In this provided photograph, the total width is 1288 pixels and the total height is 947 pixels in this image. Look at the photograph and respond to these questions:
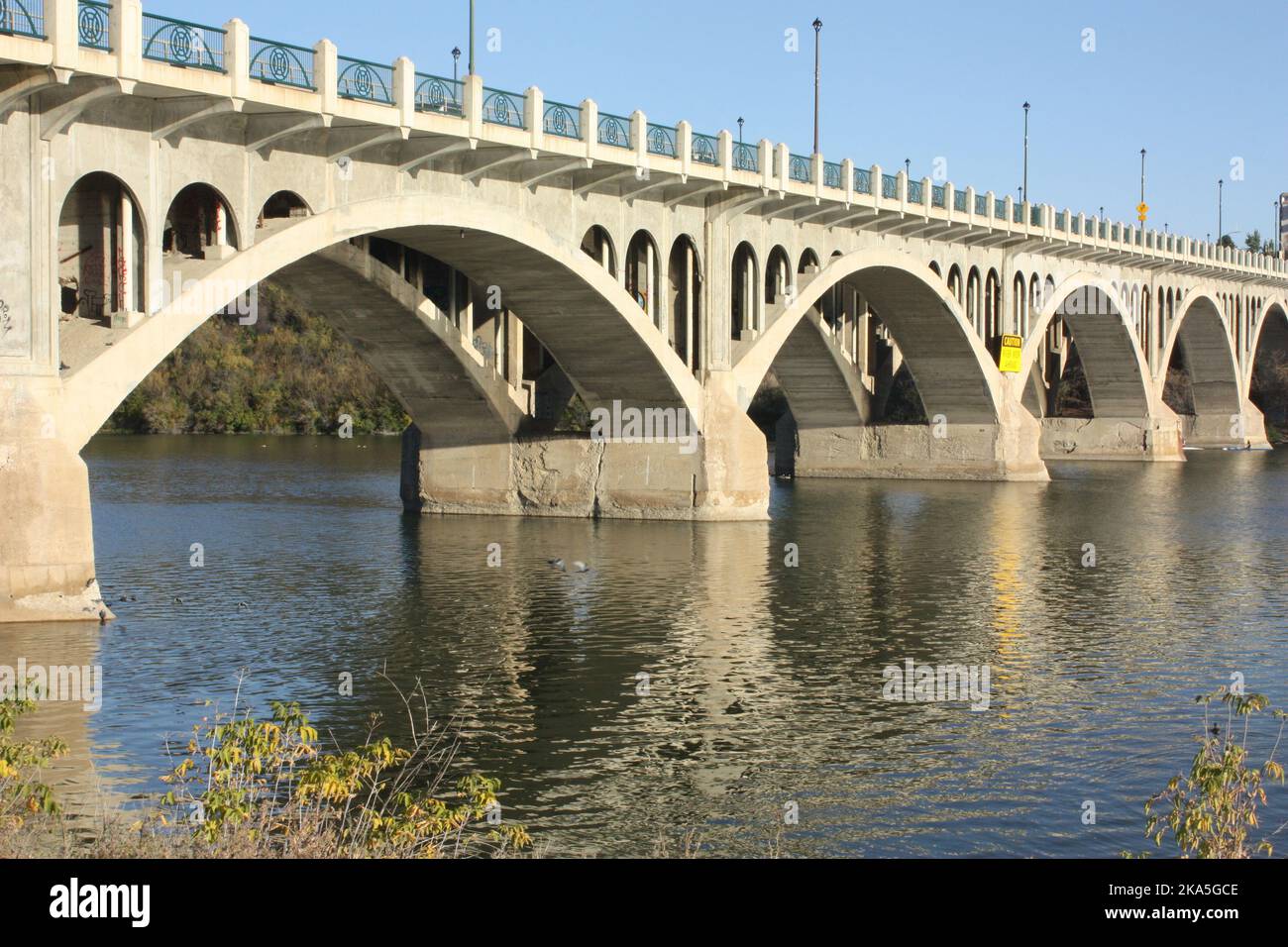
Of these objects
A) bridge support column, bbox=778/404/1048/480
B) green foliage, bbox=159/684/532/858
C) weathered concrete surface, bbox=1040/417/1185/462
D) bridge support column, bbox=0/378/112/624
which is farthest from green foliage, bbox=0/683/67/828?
weathered concrete surface, bbox=1040/417/1185/462

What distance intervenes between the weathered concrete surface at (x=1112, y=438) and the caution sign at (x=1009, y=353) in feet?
65.8

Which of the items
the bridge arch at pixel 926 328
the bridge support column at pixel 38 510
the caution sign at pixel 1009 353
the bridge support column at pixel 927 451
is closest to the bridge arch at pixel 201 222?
the bridge support column at pixel 38 510

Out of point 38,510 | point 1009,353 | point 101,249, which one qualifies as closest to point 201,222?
point 101,249

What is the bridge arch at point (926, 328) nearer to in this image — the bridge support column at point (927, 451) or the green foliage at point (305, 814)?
the bridge support column at point (927, 451)

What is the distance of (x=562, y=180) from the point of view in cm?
3950

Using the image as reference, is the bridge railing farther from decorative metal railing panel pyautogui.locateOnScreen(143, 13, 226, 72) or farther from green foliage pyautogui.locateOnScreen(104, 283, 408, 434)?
green foliage pyautogui.locateOnScreen(104, 283, 408, 434)

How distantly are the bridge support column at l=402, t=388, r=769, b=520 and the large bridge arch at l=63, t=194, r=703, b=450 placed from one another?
4.12 feet

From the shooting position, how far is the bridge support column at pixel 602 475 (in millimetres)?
45719

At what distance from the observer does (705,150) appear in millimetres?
43375

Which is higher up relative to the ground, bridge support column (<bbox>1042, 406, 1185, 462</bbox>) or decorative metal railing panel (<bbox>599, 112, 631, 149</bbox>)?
decorative metal railing panel (<bbox>599, 112, 631, 149</bbox>)

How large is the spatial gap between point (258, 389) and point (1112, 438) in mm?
65536

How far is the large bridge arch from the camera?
26.5 m

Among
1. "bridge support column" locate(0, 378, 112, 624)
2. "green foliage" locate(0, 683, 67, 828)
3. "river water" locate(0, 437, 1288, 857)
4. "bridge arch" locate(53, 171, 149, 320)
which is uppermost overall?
"bridge arch" locate(53, 171, 149, 320)

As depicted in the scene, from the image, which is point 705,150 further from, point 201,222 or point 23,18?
→ point 23,18
